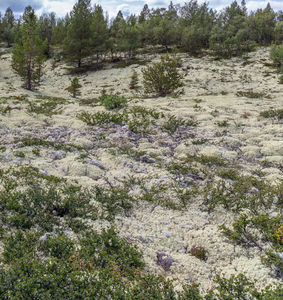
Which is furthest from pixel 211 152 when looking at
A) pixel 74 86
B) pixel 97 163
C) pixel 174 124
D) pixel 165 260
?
pixel 74 86

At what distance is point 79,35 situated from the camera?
2190 inches

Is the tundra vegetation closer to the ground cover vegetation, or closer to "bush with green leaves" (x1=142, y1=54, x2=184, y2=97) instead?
"bush with green leaves" (x1=142, y1=54, x2=184, y2=97)

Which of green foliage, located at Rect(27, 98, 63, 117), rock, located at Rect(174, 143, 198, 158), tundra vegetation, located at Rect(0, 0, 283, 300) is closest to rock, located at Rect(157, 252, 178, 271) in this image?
tundra vegetation, located at Rect(0, 0, 283, 300)

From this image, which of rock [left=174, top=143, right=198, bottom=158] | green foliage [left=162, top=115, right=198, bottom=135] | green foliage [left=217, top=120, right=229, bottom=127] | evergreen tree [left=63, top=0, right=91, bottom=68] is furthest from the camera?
evergreen tree [left=63, top=0, right=91, bottom=68]

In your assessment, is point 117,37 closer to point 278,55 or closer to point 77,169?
point 278,55

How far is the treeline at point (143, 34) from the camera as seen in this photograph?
55219 millimetres

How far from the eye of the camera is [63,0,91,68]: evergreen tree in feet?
177

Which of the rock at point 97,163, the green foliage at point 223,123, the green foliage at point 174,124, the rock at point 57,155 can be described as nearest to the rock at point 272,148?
the green foliage at point 223,123

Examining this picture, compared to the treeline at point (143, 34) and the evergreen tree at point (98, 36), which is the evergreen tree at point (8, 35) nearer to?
the treeline at point (143, 34)

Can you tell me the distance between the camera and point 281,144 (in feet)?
36.6

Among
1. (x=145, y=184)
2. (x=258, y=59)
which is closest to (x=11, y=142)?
(x=145, y=184)

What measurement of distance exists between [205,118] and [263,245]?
11.7 m

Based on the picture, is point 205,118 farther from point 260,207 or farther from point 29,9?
point 29,9

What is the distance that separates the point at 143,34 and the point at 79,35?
31204mm
